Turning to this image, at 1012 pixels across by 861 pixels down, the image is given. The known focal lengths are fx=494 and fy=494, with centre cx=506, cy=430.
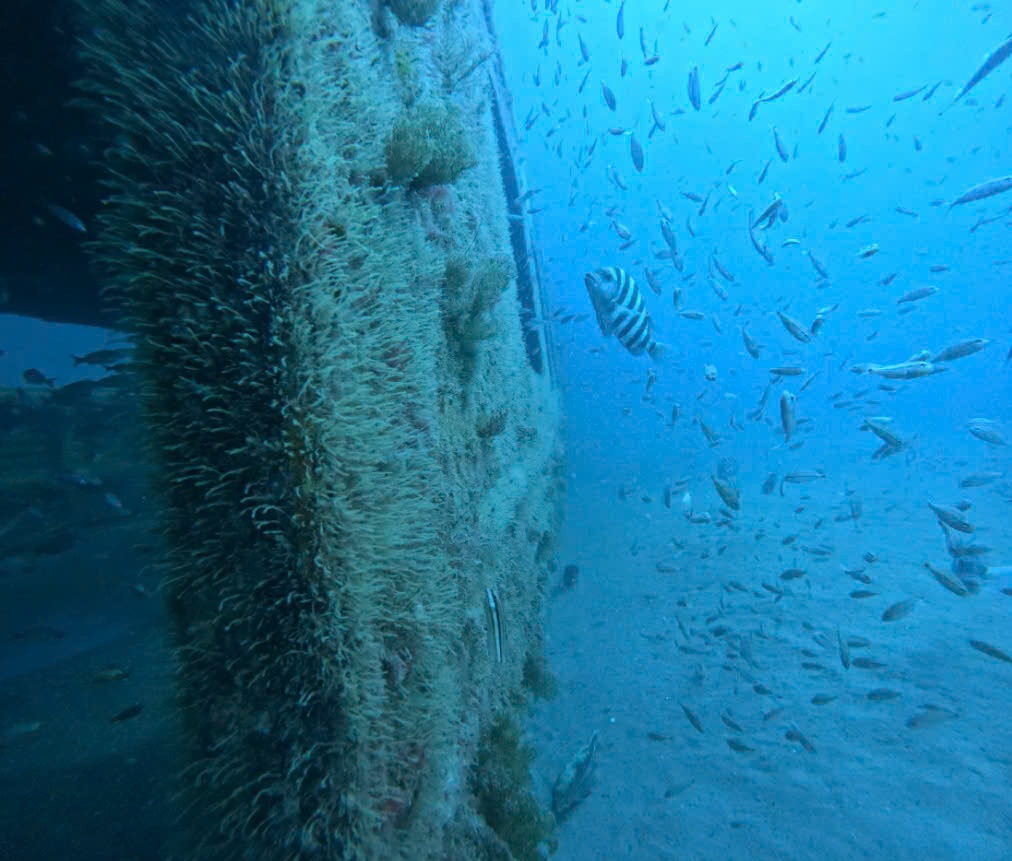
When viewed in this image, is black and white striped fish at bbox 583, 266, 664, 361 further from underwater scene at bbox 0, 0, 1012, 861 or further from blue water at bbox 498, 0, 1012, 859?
blue water at bbox 498, 0, 1012, 859

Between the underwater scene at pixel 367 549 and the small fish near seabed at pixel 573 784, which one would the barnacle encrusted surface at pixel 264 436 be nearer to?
the underwater scene at pixel 367 549

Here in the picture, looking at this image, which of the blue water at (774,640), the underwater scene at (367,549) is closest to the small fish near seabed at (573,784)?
the underwater scene at (367,549)

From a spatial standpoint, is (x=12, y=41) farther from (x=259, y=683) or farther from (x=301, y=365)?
(x=259, y=683)

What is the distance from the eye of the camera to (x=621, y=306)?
19.9 ft

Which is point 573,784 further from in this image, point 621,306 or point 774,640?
point 621,306

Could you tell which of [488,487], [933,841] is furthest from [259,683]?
[933,841]

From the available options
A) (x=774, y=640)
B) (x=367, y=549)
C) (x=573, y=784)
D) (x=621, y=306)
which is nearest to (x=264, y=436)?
(x=367, y=549)

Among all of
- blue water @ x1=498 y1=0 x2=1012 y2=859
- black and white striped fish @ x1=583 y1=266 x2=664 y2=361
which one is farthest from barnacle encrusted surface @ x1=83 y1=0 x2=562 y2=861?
blue water @ x1=498 y1=0 x2=1012 y2=859

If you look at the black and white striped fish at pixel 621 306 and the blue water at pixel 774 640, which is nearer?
the blue water at pixel 774 640

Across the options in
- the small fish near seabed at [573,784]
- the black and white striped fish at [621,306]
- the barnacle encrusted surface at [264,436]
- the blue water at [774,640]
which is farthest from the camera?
the black and white striped fish at [621,306]

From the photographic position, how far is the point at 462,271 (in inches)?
153

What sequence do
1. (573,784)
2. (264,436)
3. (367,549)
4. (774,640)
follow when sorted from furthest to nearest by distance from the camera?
(774,640) → (573,784) → (367,549) → (264,436)

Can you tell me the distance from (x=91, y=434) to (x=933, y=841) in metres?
13.4

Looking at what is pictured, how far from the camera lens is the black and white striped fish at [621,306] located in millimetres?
6078
